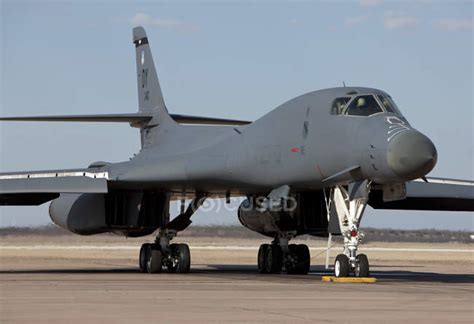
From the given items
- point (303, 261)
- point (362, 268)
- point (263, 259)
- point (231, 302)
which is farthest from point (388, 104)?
point (231, 302)

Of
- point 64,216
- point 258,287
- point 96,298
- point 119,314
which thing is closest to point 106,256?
point 64,216

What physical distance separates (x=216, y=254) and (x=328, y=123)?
19.4 meters

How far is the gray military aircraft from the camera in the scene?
1714 cm

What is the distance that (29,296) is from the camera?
12695mm

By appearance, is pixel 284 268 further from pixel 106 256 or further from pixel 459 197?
pixel 106 256

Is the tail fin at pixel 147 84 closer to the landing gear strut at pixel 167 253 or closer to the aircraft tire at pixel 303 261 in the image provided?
the landing gear strut at pixel 167 253

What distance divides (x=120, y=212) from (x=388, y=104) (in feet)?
26.2

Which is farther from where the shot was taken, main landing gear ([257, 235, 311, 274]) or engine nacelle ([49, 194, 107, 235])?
engine nacelle ([49, 194, 107, 235])

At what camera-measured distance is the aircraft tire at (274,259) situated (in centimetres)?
2227

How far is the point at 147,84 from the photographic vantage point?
2709 centimetres

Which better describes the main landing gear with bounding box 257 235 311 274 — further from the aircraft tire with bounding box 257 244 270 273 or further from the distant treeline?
the distant treeline

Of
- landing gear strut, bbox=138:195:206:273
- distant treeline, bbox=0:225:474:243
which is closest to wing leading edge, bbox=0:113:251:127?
landing gear strut, bbox=138:195:206:273

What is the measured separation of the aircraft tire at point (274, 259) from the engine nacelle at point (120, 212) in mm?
2677

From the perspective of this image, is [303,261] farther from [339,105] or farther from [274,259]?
[339,105]
